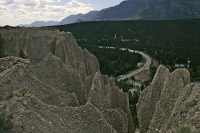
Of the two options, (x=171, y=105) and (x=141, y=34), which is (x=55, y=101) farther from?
(x=141, y=34)

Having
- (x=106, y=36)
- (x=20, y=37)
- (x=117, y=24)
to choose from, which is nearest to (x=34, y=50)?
(x=20, y=37)

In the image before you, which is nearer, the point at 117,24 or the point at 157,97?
the point at 157,97

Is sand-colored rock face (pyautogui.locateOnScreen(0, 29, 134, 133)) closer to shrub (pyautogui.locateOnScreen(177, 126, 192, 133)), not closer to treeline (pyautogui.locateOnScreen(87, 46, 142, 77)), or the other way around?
shrub (pyautogui.locateOnScreen(177, 126, 192, 133))

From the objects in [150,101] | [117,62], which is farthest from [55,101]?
[117,62]

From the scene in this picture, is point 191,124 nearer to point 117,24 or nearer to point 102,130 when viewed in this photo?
point 102,130

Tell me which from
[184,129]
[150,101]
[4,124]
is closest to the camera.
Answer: [184,129]
